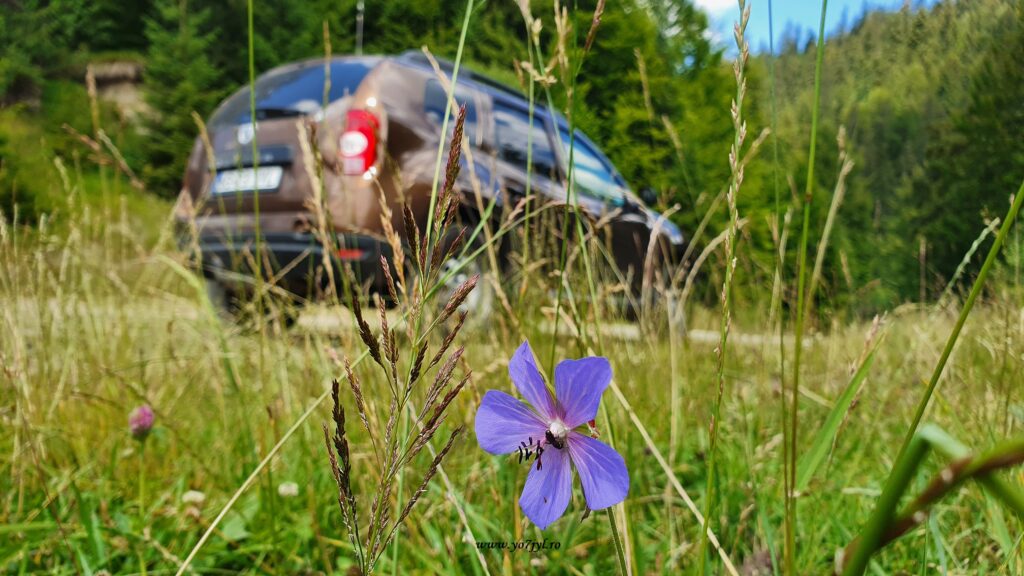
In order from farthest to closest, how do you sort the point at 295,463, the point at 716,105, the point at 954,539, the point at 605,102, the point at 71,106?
the point at 71,106 < the point at 716,105 < the point at 605,102 < the point at 295,463 < the point at 954,539

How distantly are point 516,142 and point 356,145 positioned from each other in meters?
0.94

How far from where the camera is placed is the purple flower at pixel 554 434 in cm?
41

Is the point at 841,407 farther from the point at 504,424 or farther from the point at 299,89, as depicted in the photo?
the point at 299,89

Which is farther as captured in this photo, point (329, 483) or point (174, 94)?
point (174, 94)

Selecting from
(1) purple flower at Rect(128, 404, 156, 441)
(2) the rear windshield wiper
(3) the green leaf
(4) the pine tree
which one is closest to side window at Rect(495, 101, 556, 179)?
(2) the rear windshield wiper

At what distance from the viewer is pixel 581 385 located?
0.42m

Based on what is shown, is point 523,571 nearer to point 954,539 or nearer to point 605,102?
point 954,539

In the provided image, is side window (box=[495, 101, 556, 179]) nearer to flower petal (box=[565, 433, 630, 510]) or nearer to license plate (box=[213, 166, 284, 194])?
license plate (box=[213, 166, 284, 194])

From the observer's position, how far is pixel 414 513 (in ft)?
3.45

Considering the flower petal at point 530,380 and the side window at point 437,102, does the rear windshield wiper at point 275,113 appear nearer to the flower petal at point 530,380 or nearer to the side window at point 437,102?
the side window at point 437,102

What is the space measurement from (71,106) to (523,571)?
1929 cm

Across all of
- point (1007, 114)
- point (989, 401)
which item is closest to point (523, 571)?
point (989, 401)

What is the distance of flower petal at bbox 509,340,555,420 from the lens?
0.42 m

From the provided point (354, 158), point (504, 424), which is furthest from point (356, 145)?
point (504, 424)
